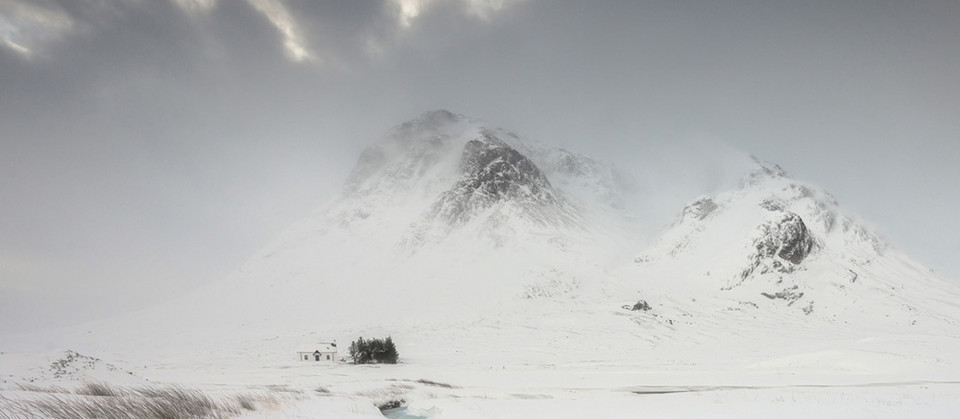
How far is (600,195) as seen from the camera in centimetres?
16425

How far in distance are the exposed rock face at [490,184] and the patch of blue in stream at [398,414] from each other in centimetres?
10700

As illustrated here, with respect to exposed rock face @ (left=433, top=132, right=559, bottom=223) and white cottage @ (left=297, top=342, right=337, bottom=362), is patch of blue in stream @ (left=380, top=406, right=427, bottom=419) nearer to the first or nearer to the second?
white cottage @ (left=297, top=342, right=337, bottom=362)

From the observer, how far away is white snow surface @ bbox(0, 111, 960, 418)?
858 inches

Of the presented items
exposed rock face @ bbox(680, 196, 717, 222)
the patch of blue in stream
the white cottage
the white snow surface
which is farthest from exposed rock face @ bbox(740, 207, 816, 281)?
the patch of blue in stream

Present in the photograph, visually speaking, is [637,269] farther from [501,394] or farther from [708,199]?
[501,394]

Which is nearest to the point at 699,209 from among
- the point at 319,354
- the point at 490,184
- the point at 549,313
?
the point at 490,184

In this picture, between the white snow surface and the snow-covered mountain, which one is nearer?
the white snow surface

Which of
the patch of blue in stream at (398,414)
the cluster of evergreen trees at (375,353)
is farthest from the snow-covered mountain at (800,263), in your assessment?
the patch of blue in stream at (398,414)

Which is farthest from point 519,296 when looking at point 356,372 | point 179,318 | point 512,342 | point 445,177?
point 445,177

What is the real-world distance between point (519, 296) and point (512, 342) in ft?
94.6

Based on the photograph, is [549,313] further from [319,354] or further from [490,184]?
[490,184]

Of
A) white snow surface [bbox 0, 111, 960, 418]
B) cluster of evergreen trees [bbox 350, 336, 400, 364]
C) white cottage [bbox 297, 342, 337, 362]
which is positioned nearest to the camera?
white snow surface [bbox 0, 111, 960, 418]

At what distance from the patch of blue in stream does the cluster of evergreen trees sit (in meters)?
25.5

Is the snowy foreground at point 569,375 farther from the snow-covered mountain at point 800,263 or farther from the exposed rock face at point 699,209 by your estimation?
the exposed rock face at point 699,209
